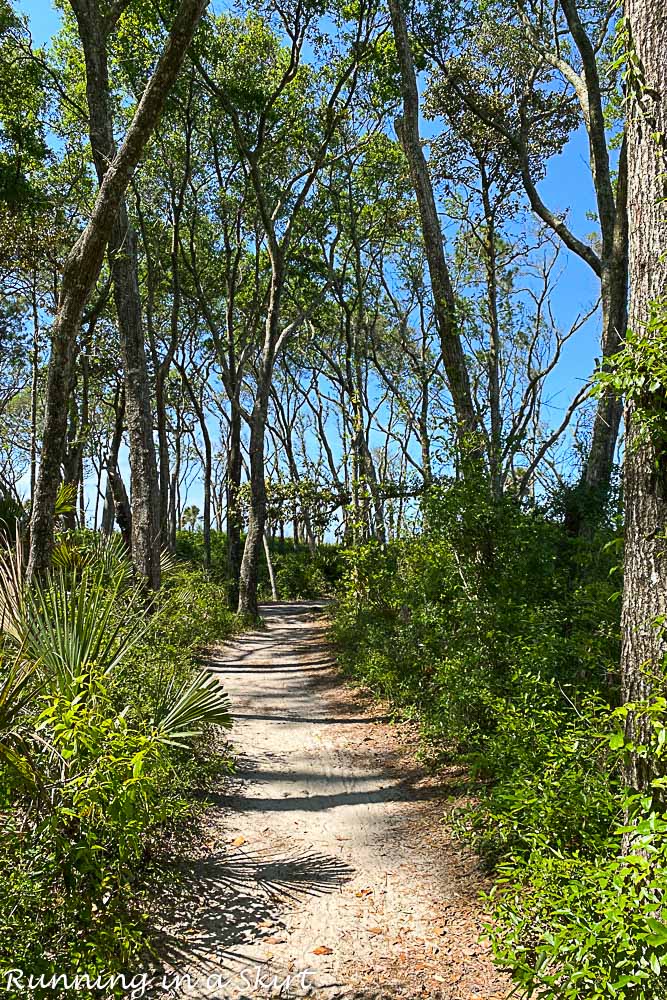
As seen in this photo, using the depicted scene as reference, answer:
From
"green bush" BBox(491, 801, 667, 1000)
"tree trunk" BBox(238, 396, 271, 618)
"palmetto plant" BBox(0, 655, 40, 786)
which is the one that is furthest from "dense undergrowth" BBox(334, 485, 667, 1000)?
"tree trunk" BBox(238, 396, 271, 618)

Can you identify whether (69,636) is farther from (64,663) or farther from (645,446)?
(645,446)

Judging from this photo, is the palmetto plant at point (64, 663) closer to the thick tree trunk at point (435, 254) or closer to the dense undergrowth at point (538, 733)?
the dense undergrowth at point (538, 733)

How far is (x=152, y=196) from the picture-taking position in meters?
20.1

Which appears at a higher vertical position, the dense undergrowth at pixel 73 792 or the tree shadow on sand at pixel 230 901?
the dense undergrowth at pixel 73 792

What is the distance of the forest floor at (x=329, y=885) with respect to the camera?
362 centimetres

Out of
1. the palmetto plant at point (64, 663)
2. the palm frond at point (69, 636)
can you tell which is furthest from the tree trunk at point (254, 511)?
the palm frond at point (69, 636)

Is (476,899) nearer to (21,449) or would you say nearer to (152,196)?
(152,196)

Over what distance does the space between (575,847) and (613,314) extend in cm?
831

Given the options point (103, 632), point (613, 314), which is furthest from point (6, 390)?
point (103, 632)

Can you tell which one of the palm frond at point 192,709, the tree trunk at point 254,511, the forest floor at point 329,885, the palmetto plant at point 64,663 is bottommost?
the forest floor at point 329,885

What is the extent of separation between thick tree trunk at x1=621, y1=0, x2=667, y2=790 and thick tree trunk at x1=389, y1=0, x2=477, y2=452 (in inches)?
146

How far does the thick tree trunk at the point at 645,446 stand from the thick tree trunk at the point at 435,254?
3.71 meters

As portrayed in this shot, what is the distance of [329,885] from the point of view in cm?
459

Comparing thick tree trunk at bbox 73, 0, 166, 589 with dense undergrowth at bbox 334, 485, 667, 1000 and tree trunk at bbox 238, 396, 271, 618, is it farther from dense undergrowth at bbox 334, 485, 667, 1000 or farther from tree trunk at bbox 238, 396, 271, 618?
tree trunk at bbox 238, 396, 271, 618
